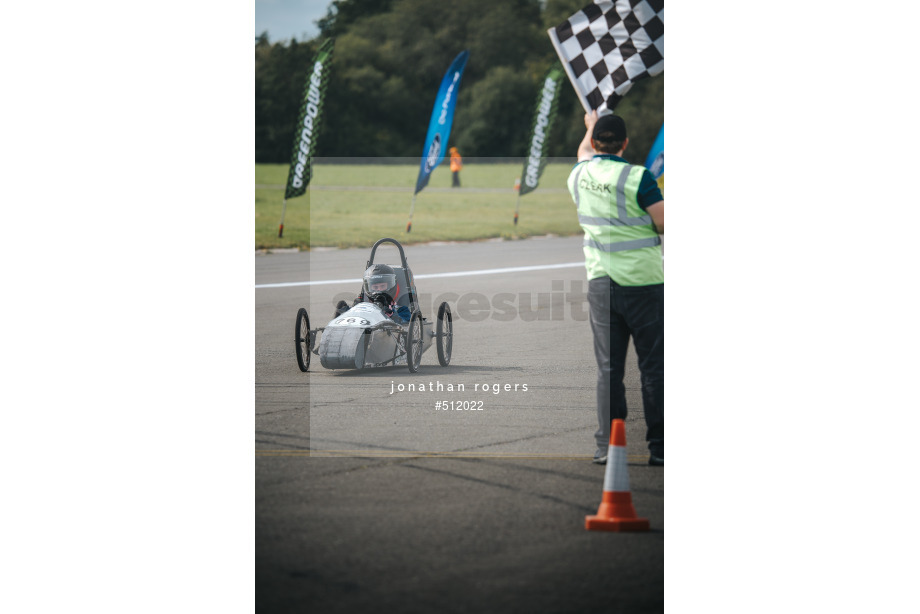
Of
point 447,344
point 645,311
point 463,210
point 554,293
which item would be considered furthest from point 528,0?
point 645,311

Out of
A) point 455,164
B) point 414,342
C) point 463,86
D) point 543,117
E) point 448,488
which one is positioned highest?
point 463,86

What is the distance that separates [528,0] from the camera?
46.1 meters

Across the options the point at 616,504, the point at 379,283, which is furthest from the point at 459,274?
the point at 616,504

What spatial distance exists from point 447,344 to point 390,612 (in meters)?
5.26

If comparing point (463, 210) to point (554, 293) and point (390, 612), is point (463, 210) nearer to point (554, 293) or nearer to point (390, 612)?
point (554, 293)

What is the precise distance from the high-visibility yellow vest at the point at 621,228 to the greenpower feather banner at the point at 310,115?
9.35 meters

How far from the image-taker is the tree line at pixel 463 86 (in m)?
45.3

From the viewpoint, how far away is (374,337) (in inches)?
332

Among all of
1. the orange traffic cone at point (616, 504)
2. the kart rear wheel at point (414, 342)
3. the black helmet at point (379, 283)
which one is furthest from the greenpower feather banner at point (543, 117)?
the orange traffic cone at point (616, 504)

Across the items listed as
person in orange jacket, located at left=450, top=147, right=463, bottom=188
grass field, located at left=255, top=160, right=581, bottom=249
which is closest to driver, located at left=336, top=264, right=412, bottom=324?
grass field, located at left=255, top=160, right=581, bottom=249

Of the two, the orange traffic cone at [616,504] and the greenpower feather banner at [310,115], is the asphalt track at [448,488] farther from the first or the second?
the greenpower feather banner at [310,115]

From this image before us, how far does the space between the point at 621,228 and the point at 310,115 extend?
9.92 m

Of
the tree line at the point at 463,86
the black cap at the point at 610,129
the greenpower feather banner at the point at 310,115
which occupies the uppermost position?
the tree line at the point at 463,86

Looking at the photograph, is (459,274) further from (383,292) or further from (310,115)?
(383,292)
